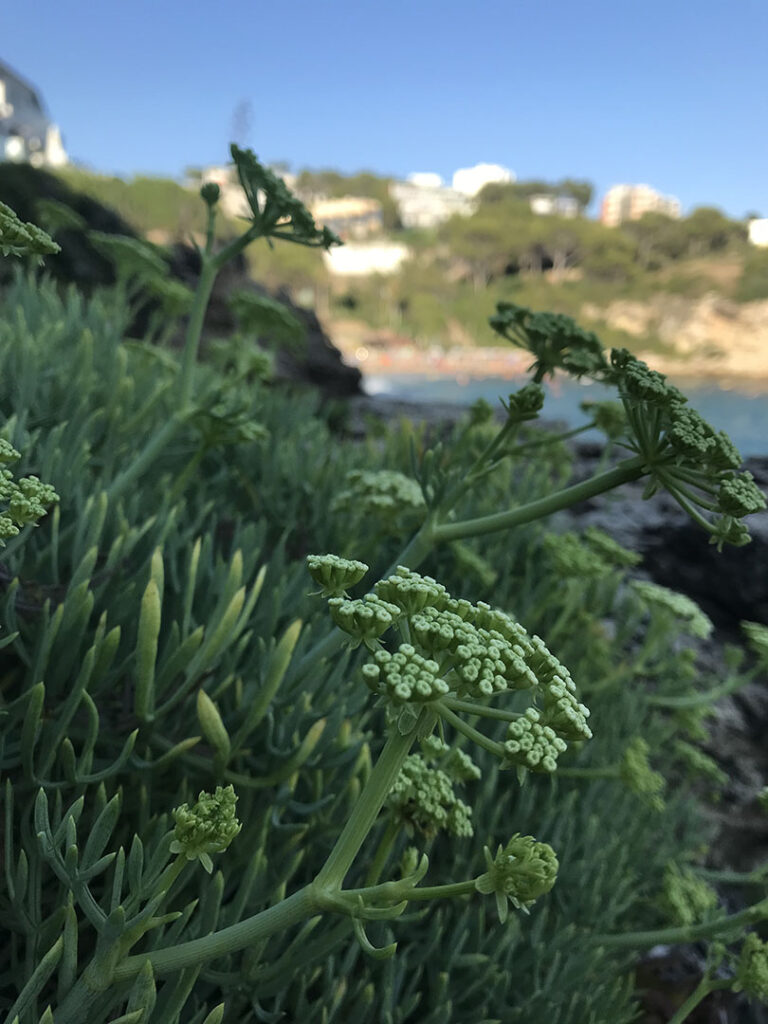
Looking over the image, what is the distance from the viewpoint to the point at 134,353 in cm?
237

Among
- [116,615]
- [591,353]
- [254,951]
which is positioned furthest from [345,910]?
[591,353]

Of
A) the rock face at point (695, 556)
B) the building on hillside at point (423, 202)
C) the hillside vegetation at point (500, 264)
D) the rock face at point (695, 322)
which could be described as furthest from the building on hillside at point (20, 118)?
the rock face at point (695, 556)

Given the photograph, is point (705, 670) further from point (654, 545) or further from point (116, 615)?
point (116, 615)

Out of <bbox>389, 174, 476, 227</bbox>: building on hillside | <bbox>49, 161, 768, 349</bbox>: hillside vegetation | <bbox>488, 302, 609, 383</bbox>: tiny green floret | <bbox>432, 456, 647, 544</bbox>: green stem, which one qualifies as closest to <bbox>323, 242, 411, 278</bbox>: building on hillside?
<bbox>49, 161, 768, 349</bbox>: hillside vegetation

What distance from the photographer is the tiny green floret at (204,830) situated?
59 centimetres

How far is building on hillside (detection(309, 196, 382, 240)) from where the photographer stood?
75812 millimetres

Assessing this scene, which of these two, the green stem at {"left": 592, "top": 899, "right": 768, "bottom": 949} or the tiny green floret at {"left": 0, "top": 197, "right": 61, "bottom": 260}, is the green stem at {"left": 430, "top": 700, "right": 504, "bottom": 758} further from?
the green stem at {"left": 592, "top": 899, "right": 768, "bottom": 949}

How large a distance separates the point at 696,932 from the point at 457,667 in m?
0.97

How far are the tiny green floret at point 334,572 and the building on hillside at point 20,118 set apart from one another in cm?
5379

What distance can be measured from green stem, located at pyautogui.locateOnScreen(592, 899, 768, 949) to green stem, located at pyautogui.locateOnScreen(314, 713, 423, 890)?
2.74 feet

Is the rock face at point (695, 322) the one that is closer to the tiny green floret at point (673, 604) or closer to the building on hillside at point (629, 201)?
the tiny green floret at point (673, 604)

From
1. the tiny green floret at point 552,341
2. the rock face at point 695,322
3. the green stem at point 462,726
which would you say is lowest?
the green stem at point 462,726

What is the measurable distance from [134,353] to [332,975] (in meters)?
2.05

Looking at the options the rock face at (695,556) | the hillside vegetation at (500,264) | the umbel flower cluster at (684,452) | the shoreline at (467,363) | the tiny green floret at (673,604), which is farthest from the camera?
the hillside vegetation at (500,264)
